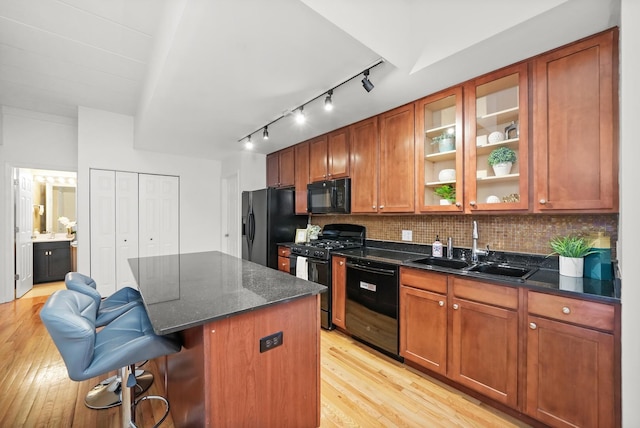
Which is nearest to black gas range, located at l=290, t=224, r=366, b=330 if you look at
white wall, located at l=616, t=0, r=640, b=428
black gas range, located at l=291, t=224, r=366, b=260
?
black gas range, located at l=291, t=224, r=366, b=260

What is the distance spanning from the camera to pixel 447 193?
233cm

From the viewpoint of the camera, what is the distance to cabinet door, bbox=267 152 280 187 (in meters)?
4.38

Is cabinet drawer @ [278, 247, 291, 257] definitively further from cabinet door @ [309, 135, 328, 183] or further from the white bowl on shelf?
the white bowl on shelf

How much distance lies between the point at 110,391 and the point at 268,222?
7.65ft

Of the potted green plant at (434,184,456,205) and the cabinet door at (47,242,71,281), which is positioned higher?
the potted green plant at (434,184,456,205)

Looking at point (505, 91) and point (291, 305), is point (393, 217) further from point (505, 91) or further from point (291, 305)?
point (291, 305)

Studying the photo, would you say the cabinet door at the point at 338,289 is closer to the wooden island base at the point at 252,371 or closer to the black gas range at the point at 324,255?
the black gas range at the point at 324,255

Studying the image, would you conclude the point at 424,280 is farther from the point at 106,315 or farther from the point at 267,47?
the point at 106,315

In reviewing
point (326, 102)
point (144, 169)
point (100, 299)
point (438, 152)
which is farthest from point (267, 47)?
point (144, 169)

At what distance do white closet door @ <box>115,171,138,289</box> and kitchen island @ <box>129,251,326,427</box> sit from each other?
3127 millimetres

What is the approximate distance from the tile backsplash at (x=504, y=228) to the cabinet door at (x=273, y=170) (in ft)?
6.44

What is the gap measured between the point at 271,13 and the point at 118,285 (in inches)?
179

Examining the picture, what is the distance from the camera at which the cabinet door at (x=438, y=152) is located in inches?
87.2

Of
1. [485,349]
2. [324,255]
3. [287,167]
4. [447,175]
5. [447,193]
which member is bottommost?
[485,349]
